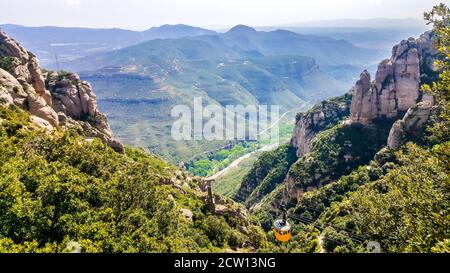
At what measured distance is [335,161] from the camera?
331ft

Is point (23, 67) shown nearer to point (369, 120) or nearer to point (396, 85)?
point (369, 120)

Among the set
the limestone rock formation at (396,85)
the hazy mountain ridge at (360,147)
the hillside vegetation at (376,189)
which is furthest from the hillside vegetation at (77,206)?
the limestone rock formation at (396,85)

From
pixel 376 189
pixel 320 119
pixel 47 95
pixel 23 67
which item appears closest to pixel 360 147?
pixel 376 189

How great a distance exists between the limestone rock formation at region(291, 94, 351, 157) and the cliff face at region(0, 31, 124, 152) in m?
78.5

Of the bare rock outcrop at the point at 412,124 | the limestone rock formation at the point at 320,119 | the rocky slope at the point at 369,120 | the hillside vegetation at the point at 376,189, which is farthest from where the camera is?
the limestone rock formation at the point at 320,119

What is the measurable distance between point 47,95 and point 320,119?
9822 centimetres

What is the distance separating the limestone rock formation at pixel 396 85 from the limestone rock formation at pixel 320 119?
83.2 feet

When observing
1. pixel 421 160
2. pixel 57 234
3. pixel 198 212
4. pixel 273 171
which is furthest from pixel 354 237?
pixel 273 171

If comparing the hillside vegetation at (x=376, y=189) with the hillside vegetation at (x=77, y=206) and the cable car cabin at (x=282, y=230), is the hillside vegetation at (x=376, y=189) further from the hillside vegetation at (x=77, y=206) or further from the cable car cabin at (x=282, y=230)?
the hillside vegetation at (x=77, y=206)

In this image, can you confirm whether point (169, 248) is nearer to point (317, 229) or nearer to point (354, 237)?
point (354, 237)

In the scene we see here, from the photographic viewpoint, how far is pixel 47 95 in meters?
75.4

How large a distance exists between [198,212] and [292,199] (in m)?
50.7

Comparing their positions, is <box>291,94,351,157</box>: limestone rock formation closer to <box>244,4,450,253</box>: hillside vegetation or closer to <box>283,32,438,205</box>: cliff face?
<box>244,4,450,253</box>: hillside vegetation

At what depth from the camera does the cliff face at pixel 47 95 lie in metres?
65.6
